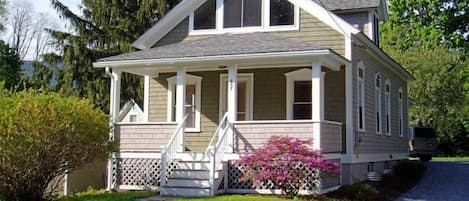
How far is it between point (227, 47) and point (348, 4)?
21.4ft

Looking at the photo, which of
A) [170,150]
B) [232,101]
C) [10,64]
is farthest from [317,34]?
[10,64]

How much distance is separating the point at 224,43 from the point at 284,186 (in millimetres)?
5145

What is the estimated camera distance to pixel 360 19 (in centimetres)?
2059

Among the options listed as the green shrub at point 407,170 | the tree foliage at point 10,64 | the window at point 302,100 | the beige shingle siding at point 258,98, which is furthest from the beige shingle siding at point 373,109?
the tree foliage at point 10,64

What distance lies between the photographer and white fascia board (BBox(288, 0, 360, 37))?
16484 millimetres

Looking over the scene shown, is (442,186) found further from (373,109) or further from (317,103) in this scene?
(317,103)

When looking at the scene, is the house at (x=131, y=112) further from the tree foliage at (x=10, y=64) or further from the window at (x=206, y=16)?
the tree foliage at (x=10, y=64)

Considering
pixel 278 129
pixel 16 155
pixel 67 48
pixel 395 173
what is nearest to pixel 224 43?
pixel 278 129

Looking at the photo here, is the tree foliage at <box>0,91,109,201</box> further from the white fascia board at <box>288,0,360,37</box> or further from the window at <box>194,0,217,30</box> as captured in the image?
the white fascia board at <box>288,0,360,37</box>

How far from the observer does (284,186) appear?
1355cm

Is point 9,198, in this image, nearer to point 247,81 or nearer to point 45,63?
point 247,81

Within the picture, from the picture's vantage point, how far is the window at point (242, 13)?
1781 centimetres

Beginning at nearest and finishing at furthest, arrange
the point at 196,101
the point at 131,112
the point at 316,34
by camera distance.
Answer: the point at 316,34 → the point at 196,101 → the point at 131,112

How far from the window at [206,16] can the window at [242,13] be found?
434mm
